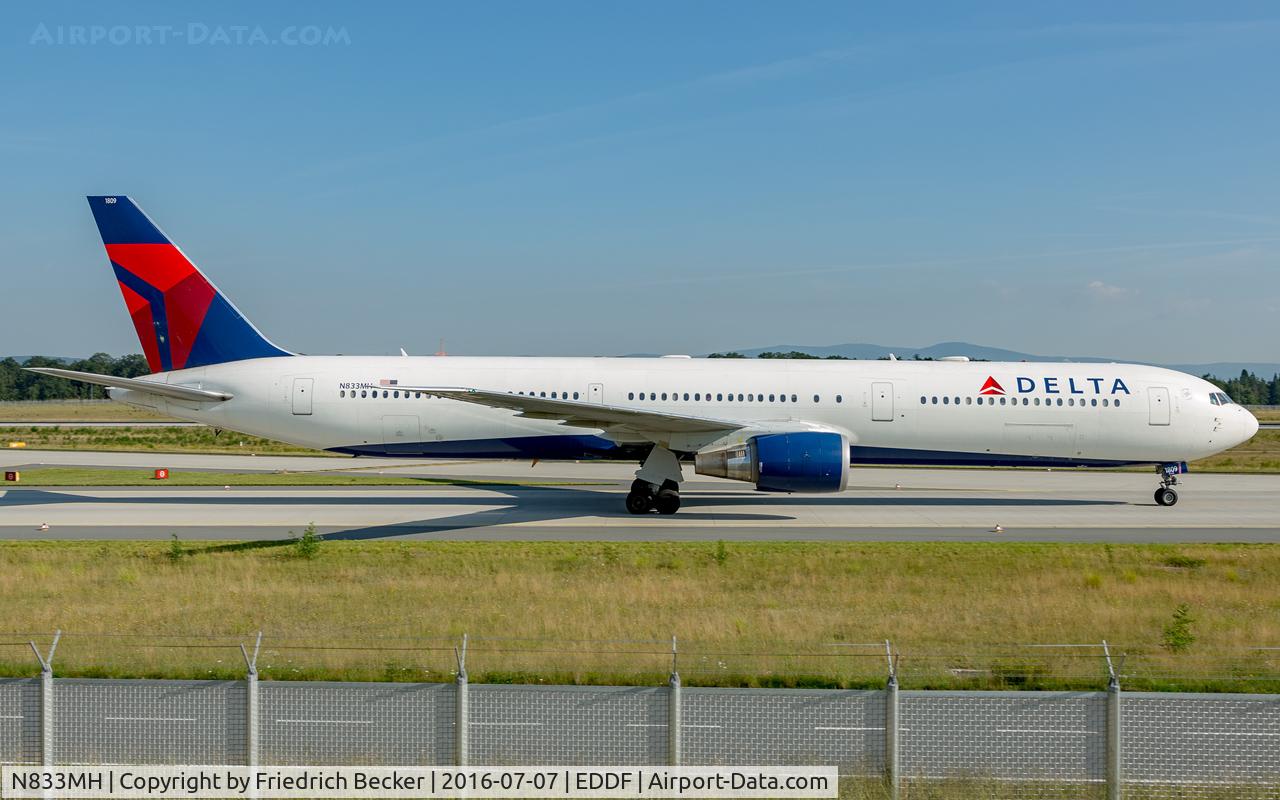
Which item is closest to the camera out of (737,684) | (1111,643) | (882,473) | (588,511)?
(737,684)

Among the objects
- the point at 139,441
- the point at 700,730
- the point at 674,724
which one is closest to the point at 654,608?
the point at 700,730

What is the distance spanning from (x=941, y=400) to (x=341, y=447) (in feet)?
50.9

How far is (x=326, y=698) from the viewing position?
26.1ft

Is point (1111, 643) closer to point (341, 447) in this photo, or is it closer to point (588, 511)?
point (588, 511)

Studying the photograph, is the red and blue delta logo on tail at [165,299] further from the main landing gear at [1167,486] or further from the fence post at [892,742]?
the main landing gear at [1167,486]

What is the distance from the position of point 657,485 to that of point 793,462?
3593 mm

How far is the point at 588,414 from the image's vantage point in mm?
22562

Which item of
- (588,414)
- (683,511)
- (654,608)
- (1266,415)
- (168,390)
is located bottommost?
(654,608)

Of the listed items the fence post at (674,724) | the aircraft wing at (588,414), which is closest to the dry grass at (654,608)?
the fence post at (674,724)

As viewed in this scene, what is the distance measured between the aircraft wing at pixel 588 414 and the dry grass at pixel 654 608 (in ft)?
12.6

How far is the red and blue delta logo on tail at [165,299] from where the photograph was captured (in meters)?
25.6

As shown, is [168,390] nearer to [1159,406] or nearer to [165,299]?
[165,299]

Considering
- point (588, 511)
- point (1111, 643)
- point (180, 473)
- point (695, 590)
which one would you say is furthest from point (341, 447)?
point (1111, 643)

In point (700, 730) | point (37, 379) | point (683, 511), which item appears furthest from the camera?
point (37, 379)
